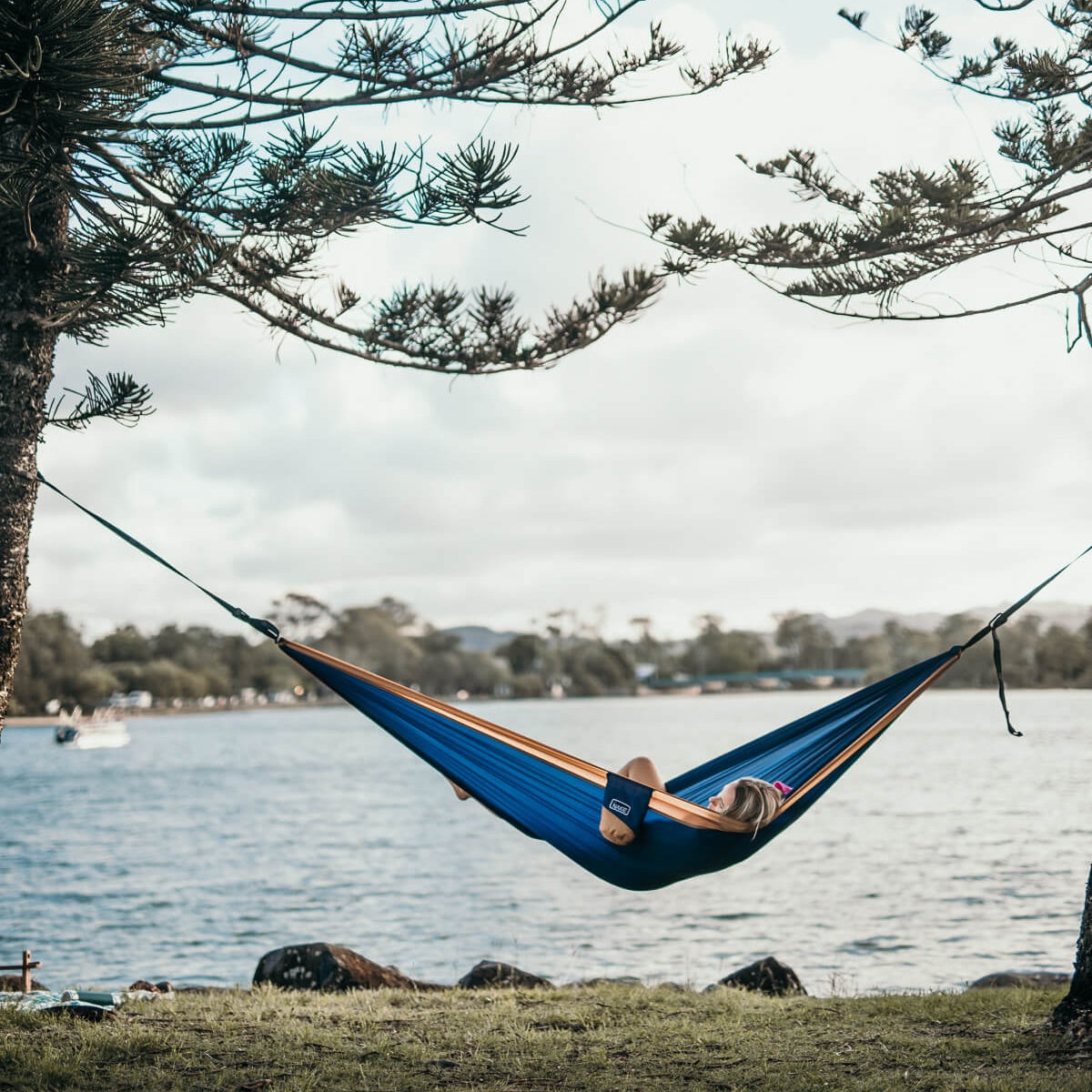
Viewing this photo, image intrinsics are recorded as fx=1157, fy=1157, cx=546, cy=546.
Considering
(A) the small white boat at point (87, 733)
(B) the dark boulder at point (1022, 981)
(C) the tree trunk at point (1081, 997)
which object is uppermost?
(C) the tree trunk at point (1081, 997)

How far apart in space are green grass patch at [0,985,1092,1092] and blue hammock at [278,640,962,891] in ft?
1.58

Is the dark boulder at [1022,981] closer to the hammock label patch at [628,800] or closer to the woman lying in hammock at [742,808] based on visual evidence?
the woman lying in hammock at [742,808]

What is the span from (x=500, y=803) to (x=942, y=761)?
2616 centimetres

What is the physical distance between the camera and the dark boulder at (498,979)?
4496mm

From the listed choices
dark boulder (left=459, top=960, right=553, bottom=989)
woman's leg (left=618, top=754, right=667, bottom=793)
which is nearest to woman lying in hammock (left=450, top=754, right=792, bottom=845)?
woman's leg (left=618, top=754, right=667, bottom=793)

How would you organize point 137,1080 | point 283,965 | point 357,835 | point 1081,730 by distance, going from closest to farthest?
point 137,1080 → point 283,965 → point 357,835 → point 1081,730

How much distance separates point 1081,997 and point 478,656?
173 ft

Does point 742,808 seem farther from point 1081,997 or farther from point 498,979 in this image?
point 498,979

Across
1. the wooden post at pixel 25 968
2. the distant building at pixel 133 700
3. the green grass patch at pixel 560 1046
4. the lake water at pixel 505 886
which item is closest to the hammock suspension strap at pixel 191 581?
the green grass patch at pixel 560 1046

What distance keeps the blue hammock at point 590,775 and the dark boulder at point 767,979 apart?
1583 mm

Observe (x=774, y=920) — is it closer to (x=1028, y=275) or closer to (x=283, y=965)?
(x=283, y=965)

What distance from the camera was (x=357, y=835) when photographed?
16516mm

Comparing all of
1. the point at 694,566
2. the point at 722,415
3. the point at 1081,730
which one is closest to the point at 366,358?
the point at 722,415

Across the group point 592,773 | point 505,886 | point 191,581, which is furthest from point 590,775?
point 505,886
